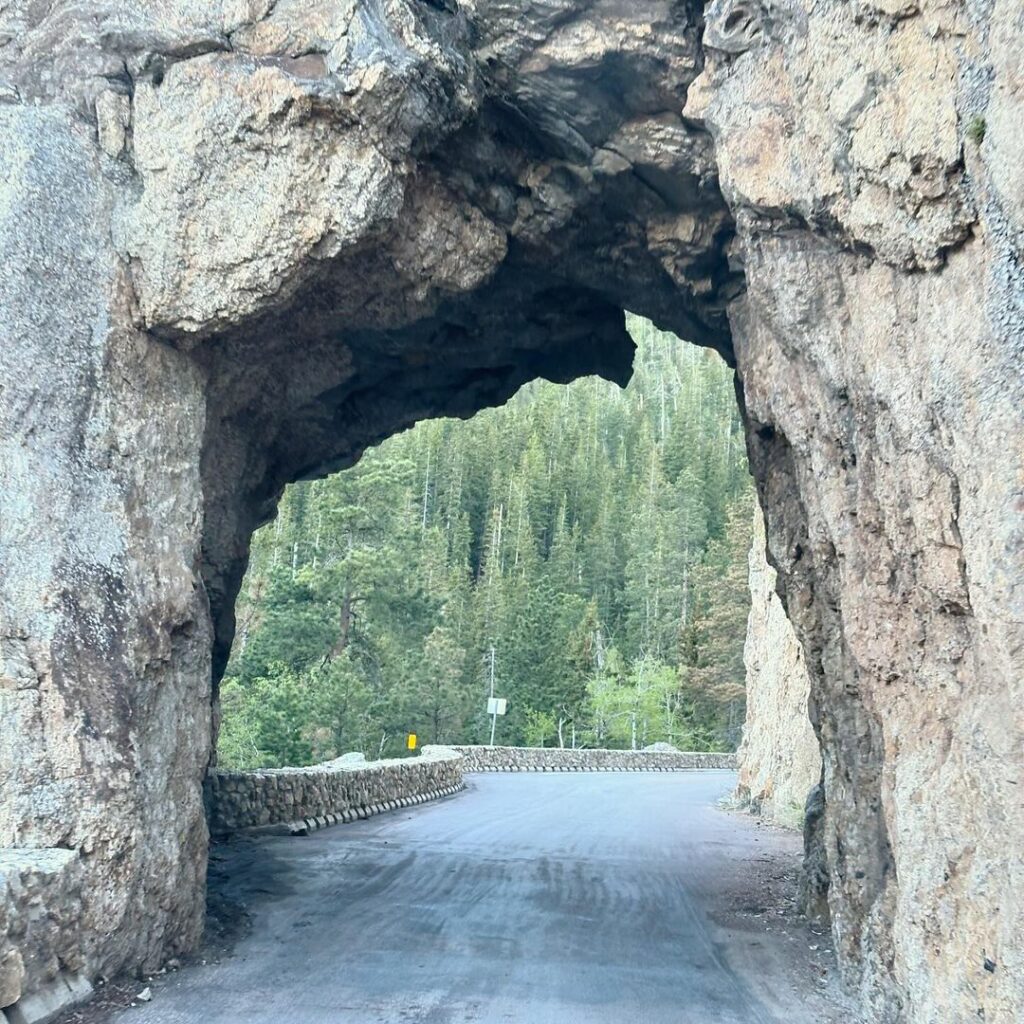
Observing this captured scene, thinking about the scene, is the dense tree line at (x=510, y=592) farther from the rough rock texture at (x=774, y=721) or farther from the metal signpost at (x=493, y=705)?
the rough rock texture at (x=774, y=721)

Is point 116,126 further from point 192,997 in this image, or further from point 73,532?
point 192,997

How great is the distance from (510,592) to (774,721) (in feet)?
114

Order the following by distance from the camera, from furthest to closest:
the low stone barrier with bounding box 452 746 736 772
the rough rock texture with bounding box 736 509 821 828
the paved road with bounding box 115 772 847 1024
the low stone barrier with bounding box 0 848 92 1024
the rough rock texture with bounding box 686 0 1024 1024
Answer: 1. the low stone barrier with bounding box 452 746 736 772
2. the rough rock texture with bounding box 736 509 821 828
3. the paved road with bounding box 115 772 847 1024
4. the low stone barrier with bounding box 0 848 92 1024
5. the rough rock texture with bounding box 686 0 1024 1024

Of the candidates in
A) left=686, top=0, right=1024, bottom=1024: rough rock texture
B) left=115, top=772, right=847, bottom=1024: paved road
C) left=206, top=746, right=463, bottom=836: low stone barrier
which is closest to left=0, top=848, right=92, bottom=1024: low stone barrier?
left=115, top=772, right=847, bottom=1024: paved road

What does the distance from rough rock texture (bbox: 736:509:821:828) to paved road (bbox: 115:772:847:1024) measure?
229 inches

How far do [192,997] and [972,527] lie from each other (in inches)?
270

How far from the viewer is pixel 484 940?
391 inches

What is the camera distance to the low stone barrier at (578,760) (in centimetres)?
3712

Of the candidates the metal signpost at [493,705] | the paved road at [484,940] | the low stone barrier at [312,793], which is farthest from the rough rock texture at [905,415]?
the metal signpost at [493,705]

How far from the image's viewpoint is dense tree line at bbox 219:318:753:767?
124 ft

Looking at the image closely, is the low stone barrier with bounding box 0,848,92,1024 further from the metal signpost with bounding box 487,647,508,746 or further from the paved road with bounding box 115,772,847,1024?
the metal signpost with bounding box 487,647,508,746

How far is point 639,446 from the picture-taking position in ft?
304

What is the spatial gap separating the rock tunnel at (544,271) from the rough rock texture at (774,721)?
13.0 m

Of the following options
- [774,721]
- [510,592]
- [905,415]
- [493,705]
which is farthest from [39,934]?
[510,592]
